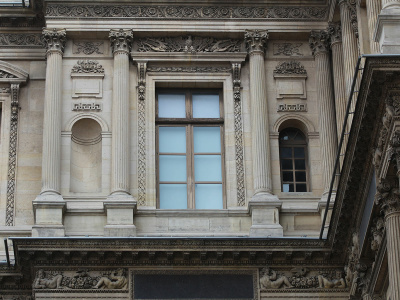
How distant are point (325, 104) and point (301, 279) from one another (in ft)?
14.9

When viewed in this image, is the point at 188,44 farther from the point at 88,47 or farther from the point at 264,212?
Result: the point at 264,212

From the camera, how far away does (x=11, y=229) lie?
30.5 meters

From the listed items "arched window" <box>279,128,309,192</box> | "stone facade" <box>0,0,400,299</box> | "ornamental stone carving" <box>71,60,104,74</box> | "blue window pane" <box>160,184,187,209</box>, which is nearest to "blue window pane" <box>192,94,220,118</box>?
"stone facade" <box>0,0,400,299</box>

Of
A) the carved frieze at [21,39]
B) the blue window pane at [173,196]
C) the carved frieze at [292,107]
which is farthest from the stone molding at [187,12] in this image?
the blue window pane at [173,196]

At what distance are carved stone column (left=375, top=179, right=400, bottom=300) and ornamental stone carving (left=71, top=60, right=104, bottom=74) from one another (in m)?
9.37

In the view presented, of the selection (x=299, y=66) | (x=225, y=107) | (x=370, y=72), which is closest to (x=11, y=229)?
(x=225, y=107)

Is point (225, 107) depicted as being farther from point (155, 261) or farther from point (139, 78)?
point (155, 261)

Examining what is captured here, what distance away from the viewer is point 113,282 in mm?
28625

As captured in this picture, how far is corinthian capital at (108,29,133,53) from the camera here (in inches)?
1249

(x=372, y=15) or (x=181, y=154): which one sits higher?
(x=372, y=15)

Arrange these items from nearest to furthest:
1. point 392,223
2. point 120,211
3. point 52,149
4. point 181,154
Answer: point 392,223, point 120,211, point 52,149, point 181,154

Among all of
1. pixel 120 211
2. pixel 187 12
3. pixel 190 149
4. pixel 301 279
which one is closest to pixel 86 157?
pixel 120 211

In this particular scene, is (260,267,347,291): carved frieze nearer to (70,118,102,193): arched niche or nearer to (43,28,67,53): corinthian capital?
(70,118,102,193): arched niche

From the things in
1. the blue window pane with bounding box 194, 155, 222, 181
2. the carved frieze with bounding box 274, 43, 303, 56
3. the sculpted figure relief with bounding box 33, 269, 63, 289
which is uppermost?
the carved frieze with bounding box 274, 43, 303, 56
